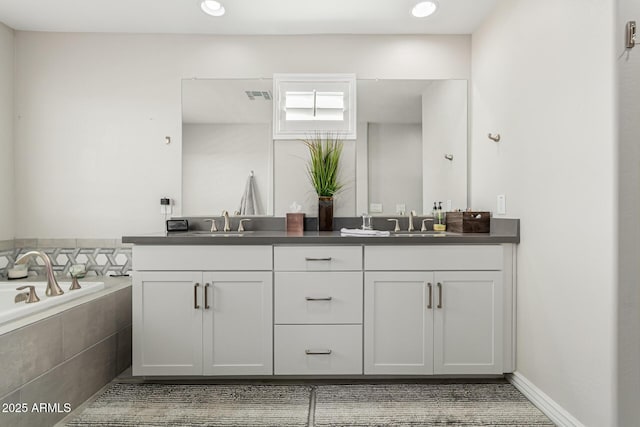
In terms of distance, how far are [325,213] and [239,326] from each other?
0.96 meters

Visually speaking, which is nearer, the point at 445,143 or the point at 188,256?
the point at 188,256

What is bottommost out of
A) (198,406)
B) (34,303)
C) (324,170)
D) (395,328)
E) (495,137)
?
(198,406)

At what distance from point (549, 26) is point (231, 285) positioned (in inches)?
81.4

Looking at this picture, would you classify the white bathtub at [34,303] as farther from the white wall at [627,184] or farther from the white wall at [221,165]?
the white wall at [627,184]

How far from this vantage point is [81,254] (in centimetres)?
261

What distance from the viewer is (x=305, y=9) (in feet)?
7.61

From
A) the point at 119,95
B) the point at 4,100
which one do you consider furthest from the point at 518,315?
the point at 4,100

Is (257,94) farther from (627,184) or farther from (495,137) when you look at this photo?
(627,184)

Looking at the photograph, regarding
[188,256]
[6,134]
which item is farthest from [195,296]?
[6,134]

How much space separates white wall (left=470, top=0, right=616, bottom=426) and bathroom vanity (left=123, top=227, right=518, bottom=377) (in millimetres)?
223

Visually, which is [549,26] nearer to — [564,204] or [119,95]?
[564,204]

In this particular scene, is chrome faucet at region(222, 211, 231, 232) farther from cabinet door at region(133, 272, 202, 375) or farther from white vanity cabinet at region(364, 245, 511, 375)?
white vanity cabinet at region(364, 245, 511, 375)

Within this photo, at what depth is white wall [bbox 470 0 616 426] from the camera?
140 centimetres

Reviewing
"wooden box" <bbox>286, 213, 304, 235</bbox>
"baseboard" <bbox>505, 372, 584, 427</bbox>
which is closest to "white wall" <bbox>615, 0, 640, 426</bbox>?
"baseboard" <bbox>505, 372, 584, 427</bbox>
